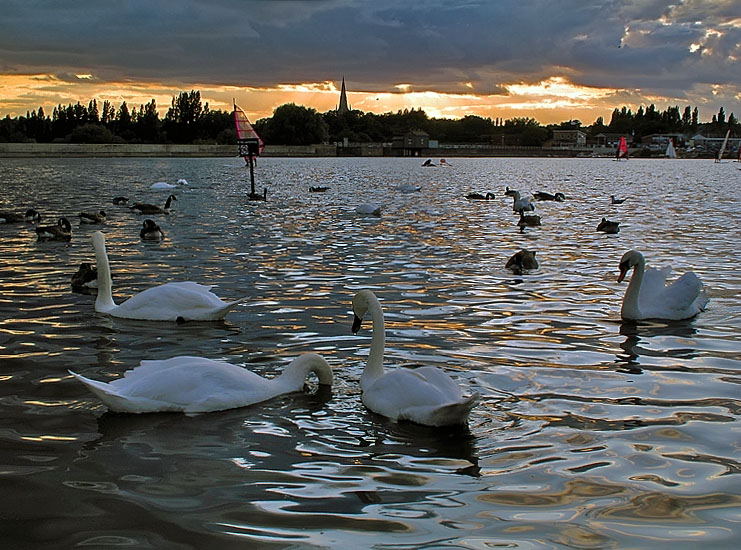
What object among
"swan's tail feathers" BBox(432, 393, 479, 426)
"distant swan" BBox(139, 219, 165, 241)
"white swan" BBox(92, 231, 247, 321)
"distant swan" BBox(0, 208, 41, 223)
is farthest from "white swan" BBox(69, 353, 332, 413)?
"distant swan" BBox(0, 208, 41, 223)

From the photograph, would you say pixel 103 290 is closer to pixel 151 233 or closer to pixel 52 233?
pixel 151 233

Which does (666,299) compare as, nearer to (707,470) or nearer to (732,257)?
(707,470)

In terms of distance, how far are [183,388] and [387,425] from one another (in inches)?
60.3

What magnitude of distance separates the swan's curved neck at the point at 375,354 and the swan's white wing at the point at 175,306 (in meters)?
2.72

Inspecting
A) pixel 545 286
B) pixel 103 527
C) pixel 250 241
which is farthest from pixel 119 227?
pixel 103 527

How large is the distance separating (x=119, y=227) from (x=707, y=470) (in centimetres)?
1675

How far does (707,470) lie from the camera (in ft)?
16.8

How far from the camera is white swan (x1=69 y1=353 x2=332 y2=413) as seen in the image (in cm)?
594

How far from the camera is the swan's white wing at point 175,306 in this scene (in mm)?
8992

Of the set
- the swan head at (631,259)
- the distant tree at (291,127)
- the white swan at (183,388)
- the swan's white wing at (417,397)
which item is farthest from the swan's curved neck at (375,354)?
the distant tree at (291,127)

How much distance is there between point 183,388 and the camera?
6031 mm

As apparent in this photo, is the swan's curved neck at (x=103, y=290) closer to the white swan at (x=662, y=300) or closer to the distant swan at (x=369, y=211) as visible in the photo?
the white swan at (x=662, y=300)

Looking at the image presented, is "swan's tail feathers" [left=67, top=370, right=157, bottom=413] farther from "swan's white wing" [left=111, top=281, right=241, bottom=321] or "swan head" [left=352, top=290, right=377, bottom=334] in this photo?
"swan's white wing" [left=111, top=281, right=241, bottom=321]

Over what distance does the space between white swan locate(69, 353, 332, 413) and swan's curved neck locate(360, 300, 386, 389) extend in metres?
0.76
